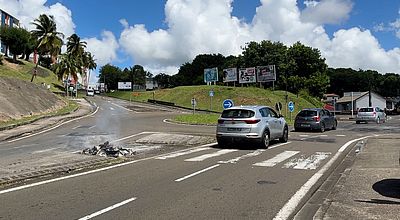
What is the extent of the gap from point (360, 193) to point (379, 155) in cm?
662

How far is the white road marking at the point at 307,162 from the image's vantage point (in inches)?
465

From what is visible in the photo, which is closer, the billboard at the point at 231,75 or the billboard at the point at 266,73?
the billboard at the point at 266,73

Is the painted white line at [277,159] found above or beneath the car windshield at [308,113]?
beneath

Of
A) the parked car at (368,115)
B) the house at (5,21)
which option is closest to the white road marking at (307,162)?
the parked car at (368,115)

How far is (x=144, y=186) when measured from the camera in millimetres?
8797

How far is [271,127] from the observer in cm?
1762

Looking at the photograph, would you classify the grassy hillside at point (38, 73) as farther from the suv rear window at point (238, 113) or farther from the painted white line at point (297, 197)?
the painted white line at point (297, 197)

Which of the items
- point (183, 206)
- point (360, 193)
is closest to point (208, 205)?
point (183, 206)

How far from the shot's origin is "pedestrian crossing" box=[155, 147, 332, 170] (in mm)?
12119

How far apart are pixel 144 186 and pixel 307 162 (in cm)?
592

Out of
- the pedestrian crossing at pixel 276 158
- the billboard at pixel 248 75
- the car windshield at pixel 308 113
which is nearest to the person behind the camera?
the pedestrian crossing at pixel 276 158

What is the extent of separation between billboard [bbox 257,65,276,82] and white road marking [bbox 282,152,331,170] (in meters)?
57.1

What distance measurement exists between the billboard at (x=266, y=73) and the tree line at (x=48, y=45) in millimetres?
33653

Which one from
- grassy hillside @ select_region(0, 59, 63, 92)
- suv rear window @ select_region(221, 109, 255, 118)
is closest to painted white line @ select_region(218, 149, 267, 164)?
suv rear window @ select_region(221, 109, 255, 118)
